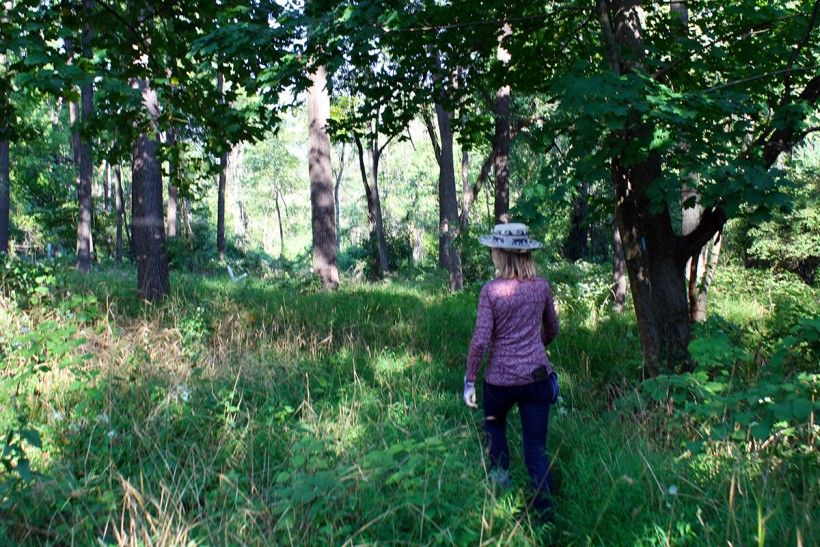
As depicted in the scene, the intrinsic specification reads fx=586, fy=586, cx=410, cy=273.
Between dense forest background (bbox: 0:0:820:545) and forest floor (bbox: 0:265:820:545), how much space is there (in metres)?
0.03

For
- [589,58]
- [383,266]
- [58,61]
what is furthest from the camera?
[383,266]

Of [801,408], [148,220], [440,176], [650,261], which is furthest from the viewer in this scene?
[440,176]

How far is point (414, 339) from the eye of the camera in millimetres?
7441

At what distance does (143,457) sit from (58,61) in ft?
9.42

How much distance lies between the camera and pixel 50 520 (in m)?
3.04

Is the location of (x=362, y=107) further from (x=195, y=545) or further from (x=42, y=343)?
(x=195, y=545)

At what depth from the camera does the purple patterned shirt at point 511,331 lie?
145 inches

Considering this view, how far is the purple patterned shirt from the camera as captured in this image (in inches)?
145

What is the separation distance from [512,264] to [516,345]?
1.69 ft

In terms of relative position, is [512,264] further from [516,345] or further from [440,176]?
[440,176]

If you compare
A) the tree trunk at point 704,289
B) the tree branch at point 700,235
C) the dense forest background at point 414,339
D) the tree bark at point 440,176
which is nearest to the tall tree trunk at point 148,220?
the dense forest background at point 414,339

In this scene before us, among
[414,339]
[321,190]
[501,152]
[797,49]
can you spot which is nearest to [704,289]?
[797,49]

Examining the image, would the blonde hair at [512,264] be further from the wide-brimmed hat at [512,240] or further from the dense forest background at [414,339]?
the dense forest background at [414,339]

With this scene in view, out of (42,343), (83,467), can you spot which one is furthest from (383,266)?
(83,467)
